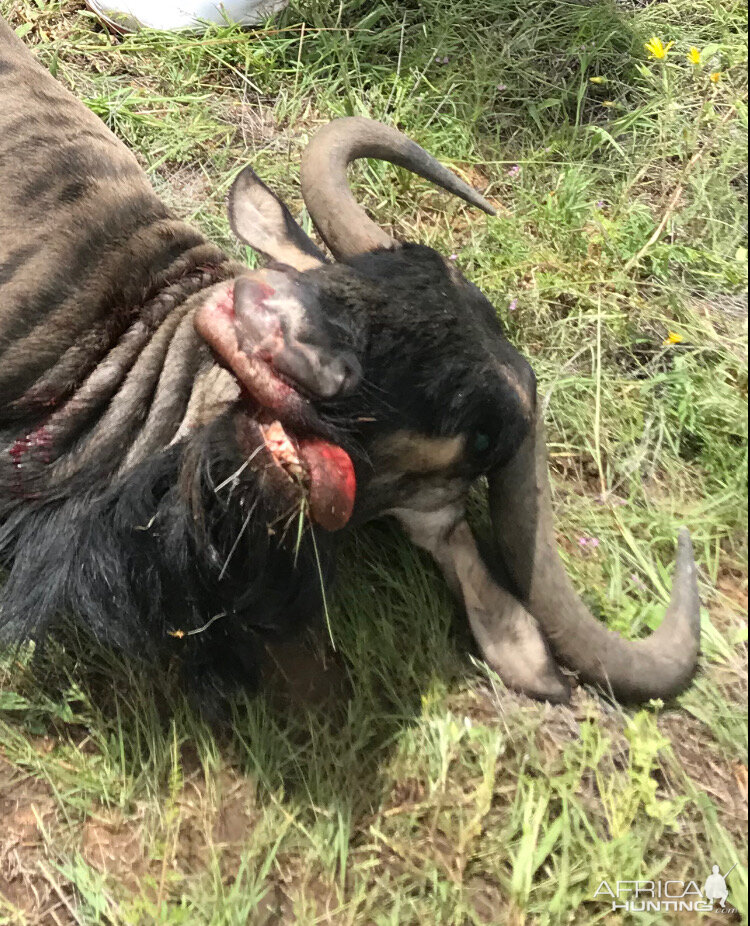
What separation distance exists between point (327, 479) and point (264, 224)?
2.60 ft

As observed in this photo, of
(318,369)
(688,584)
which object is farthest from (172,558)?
(688,584)

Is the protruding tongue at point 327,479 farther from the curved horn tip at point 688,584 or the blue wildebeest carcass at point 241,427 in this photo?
the curved horn tip at point 688,584

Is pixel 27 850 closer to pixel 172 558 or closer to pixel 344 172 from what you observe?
pixel 172 558

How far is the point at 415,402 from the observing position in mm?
A: 1814

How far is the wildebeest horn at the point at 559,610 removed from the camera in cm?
204

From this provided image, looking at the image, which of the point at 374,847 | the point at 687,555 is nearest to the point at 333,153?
the point at 687,555

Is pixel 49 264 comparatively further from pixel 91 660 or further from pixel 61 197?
pixel 91 660

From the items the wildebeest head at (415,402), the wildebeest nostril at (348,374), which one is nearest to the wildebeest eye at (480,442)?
the wildebeest head at (415,402)

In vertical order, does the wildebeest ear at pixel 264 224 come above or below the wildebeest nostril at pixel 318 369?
above

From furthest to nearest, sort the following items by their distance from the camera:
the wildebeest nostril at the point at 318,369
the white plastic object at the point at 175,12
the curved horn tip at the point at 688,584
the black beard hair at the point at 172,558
A: the white plastic object at the point at 175,12 → the curved horn tip at the point at 688,584 → the black beard hair at the point at 172,558 → the wildebeest nostril at the point at 318,369

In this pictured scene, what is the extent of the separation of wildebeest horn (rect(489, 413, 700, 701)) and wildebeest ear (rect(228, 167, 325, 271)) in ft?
2.46

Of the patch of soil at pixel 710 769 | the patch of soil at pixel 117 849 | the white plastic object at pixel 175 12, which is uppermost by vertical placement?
the white plastic object at pixel 175 12

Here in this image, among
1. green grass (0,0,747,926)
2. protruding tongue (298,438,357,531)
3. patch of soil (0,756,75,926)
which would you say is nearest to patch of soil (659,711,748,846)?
green grass (0,0,747,926)

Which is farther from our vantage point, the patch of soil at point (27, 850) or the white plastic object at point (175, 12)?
the white plastic object at point (175, 12)
